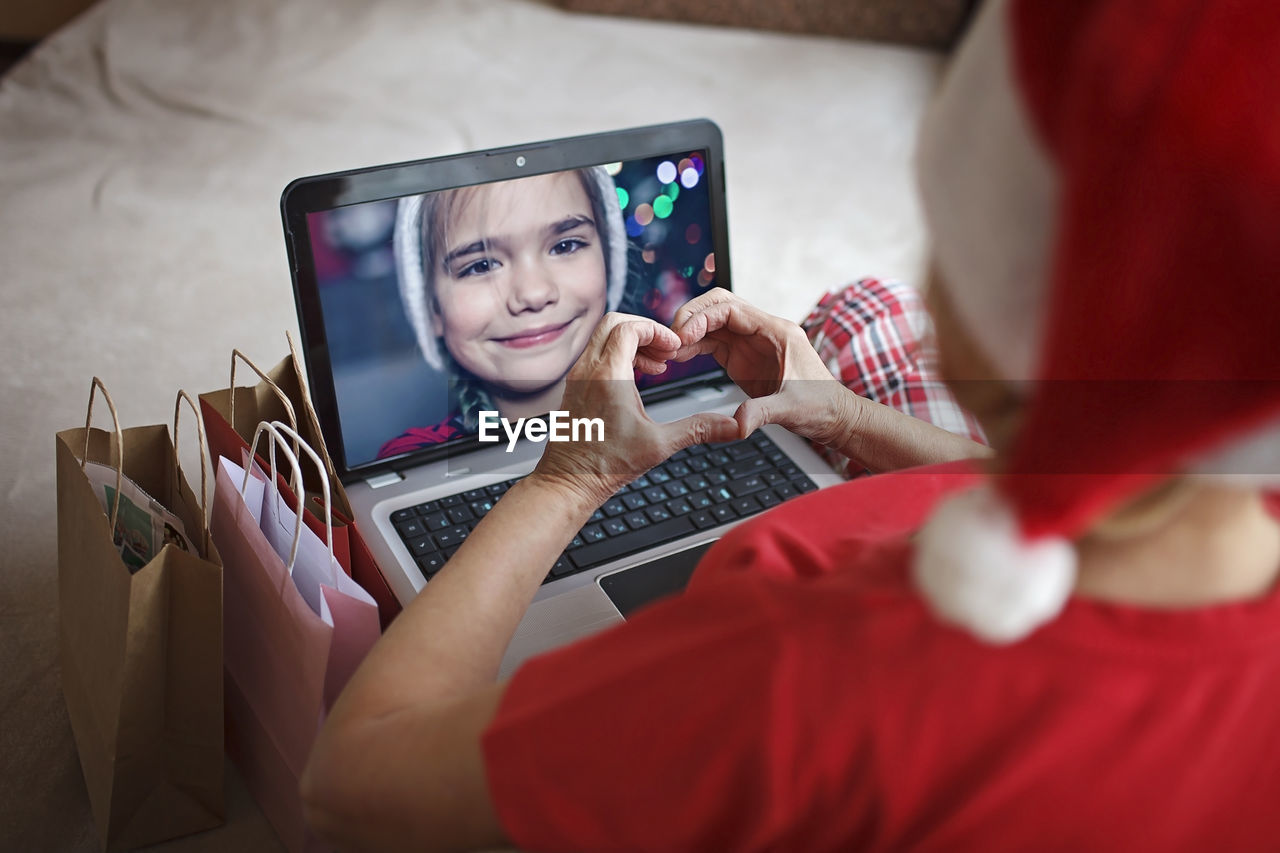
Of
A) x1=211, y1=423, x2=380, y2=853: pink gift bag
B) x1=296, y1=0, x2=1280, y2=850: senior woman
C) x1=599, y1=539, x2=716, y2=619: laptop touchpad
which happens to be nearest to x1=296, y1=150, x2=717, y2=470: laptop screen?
x1=211, y1=423, x2=380, y2=853: pink gift bag

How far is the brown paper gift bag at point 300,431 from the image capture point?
88 cm

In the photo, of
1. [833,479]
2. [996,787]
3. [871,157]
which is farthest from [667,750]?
[871,157]

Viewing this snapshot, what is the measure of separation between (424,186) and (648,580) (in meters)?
0.41

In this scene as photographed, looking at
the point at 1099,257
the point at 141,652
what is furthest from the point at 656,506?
the point at 1099,257

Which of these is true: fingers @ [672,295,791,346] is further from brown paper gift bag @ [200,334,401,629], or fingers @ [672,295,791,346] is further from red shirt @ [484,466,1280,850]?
red shirt @ [484,466,1280,850]

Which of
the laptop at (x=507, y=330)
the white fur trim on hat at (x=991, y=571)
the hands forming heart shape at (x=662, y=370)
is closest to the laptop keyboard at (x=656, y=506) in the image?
the laptop at (x=507, y=330)

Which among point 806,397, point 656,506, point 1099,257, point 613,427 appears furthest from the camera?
point 656,506

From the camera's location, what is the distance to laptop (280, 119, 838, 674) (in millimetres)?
947

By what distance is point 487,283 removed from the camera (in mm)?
1036

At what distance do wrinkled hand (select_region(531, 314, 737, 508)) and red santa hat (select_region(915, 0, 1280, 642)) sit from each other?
36 cm

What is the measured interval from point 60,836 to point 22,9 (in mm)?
2859

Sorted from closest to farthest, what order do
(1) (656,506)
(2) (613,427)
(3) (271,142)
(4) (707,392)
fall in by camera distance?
(2) (613,427), (1) (656,506), (4) (707,392), (3) (271,142)

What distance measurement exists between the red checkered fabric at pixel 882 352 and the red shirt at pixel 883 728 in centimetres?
73

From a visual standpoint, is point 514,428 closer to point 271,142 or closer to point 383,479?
point 383,479
